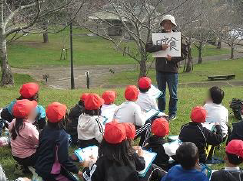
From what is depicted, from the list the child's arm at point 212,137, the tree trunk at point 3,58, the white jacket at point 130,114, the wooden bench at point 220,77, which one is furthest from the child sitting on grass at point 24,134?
the wooden bench at point 220,77

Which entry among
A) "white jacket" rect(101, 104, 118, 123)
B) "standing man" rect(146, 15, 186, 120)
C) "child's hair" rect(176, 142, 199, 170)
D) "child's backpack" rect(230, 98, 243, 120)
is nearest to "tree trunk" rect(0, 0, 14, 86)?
"standing man" rect(146, 15, 186, 120)

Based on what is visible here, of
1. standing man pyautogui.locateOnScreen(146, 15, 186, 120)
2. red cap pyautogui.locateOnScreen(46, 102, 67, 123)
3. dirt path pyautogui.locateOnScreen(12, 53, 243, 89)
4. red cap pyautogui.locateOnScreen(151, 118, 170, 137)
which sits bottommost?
dirt path pyautogui.locateOnScreen(12, 53, 243, 89)

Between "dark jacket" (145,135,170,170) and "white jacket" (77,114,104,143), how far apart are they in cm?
66

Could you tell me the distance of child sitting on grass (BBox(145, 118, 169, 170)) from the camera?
14.2 feet

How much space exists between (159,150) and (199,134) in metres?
0.57

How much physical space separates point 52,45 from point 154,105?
33627mm

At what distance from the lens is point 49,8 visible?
13.5 m

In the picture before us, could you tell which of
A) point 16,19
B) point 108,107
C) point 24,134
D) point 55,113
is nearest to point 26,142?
point 24,134

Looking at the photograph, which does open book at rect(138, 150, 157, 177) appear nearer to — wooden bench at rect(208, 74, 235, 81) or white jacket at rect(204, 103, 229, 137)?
white jacket at rect(204, 103, 229, 137)

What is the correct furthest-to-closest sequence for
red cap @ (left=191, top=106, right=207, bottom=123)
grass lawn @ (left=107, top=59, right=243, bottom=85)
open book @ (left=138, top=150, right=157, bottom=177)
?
grass lawn @ (left=107, top=59, right=243, bottom=85), red cap @ (left=191, top=106, right=207, bottom=123), open book @ (left=138, top=150, right=157, bottom=177)

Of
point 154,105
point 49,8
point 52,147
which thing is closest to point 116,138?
point 52,147

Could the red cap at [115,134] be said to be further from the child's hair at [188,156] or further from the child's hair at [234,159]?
the child's hair at [234,159]

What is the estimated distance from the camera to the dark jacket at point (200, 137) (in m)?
4.57

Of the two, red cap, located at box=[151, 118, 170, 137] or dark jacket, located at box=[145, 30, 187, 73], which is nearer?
red cap, located at box=[151, 118, 170, 137]
